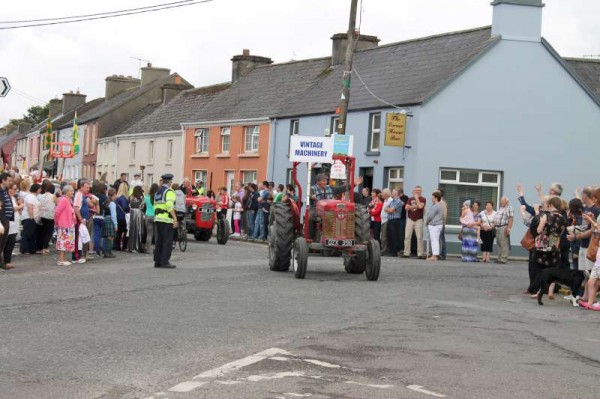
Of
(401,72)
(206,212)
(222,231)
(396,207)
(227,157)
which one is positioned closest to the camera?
(396,207)

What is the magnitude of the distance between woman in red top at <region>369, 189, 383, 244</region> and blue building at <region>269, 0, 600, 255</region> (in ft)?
21.1

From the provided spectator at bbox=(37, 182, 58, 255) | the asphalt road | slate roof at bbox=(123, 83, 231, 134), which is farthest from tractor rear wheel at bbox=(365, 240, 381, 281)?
slate roof at bbox=(123, 83, 231, 134)

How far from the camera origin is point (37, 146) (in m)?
90.1

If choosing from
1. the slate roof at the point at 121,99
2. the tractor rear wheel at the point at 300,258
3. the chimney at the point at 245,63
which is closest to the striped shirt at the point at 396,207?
the tractor rear wheel at the point at 300,258

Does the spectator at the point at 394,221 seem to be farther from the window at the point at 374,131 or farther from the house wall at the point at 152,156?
the house wall at the point at 152,156

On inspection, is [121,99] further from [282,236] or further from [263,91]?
[282,236]

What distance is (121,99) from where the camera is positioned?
76.4 metres

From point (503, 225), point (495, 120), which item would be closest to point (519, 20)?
point (495, 120)

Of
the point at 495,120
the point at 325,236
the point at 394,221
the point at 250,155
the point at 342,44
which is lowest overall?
the point at 325,236

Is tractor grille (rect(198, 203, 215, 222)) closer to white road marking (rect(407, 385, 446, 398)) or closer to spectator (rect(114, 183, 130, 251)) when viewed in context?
spectator (rect(114, 183, 130, 251))

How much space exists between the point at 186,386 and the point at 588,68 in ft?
129

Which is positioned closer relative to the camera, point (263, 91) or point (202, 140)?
point (263, 91)

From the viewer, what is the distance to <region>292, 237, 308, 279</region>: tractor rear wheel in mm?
19703

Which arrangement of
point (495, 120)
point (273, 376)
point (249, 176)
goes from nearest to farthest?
point (273, 376) → point (495, 120) → point (249, 176)
